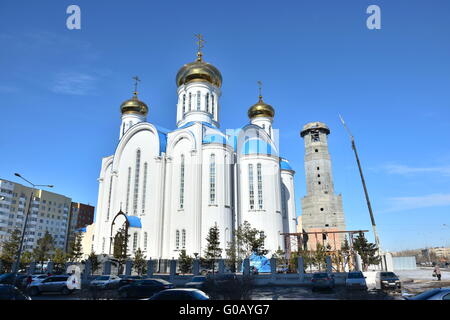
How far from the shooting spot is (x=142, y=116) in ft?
131

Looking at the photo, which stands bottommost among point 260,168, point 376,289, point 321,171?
point 376,289

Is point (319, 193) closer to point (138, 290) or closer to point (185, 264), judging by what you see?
point (185, 264)

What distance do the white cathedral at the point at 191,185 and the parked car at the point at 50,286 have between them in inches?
477

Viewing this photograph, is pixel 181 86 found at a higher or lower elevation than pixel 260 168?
higher

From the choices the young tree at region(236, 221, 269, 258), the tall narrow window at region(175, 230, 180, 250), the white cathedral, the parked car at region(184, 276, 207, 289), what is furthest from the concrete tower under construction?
the parked car at region(184, 276, 207, 289)

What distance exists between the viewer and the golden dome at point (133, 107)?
129 ft

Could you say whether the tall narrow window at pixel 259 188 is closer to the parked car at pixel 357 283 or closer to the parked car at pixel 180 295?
the parked car at pixel 357 283

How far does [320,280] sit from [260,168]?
15791mm

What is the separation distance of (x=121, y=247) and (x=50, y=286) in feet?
36.4
